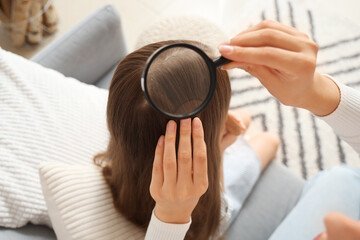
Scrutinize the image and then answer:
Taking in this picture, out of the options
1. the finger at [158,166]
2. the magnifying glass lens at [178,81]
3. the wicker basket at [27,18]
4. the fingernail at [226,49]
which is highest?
the fingernail at [226,49]

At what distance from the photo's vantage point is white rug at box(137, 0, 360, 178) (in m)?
1.60

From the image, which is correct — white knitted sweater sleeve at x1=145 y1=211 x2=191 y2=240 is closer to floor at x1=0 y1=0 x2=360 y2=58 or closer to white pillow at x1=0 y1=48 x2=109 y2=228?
white pillow at x1=0 y1=48 x2=109 y2=228

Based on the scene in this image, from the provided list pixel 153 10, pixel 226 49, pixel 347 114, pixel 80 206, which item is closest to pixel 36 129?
pixel 80 206

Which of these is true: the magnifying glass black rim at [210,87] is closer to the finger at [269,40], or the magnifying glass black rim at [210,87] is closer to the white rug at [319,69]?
the finger at [269,40]

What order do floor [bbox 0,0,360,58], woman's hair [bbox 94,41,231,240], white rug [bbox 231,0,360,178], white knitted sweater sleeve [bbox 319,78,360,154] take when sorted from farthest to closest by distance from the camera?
floor [bbox 0,0,360,58]
white rug [bbox 231,0,360,178]
white knitted sweater sleeve [bbox 319,78,360,154]
woman's hair [bbox 94,41,231,240]

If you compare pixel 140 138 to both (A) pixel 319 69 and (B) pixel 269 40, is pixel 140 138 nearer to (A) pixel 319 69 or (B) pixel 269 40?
(B) pixel 269 40

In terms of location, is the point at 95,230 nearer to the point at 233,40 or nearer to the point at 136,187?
the point at 136,187

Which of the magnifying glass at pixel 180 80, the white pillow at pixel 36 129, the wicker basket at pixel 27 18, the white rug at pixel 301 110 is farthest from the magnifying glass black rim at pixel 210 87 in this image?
the wicker basket at pixel 27 18

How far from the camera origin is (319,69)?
2004 millimetres

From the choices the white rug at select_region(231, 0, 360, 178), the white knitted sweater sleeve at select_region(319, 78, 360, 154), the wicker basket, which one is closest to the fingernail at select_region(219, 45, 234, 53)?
the white knitted sweater sleeve at select_region(319, 78, 360, 154)

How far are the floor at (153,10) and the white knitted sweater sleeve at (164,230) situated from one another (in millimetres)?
1589

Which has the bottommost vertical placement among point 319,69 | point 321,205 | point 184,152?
point 319,69

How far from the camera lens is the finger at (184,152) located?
0.65 meters

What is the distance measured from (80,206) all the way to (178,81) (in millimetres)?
435
